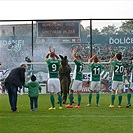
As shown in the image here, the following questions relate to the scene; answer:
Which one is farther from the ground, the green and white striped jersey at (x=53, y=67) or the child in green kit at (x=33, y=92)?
the green and white striped jersey at (x=53, y=67)

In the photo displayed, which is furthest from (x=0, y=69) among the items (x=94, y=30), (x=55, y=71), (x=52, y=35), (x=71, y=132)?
(x=71, y=132)

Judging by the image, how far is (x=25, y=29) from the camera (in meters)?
31.3

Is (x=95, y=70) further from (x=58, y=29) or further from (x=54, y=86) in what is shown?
(x=58, y=29)

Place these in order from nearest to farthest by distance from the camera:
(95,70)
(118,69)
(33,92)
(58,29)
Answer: (33,92) → (118,69) → (95,70) → (58,29)

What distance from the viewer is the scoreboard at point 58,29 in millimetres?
30734

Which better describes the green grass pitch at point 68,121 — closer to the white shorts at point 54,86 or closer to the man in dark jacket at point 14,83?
the man in dark jacket at point 14,83

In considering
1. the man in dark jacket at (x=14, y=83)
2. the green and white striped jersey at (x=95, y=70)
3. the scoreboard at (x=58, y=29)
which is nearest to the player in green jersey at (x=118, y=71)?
the green and white striped jersey at (x=95, y=70)

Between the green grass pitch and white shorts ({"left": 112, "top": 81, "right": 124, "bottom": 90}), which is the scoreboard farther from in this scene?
the green grass pitch

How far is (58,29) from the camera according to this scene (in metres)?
31.2

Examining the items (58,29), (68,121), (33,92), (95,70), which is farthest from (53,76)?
(58,29)

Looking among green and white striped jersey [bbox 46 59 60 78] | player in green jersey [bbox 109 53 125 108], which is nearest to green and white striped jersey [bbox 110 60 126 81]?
player in green jersey [bbox 109 53 125 108]

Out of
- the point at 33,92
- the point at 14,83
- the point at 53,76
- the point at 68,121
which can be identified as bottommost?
the point at 68,121

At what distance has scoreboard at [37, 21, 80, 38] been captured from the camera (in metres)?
30.7

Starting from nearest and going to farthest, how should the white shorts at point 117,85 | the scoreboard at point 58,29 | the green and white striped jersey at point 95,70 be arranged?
the white shorts at point 117,85 → the green and white striped jersey at point 95,70 → the scoreboard at point 58,29
